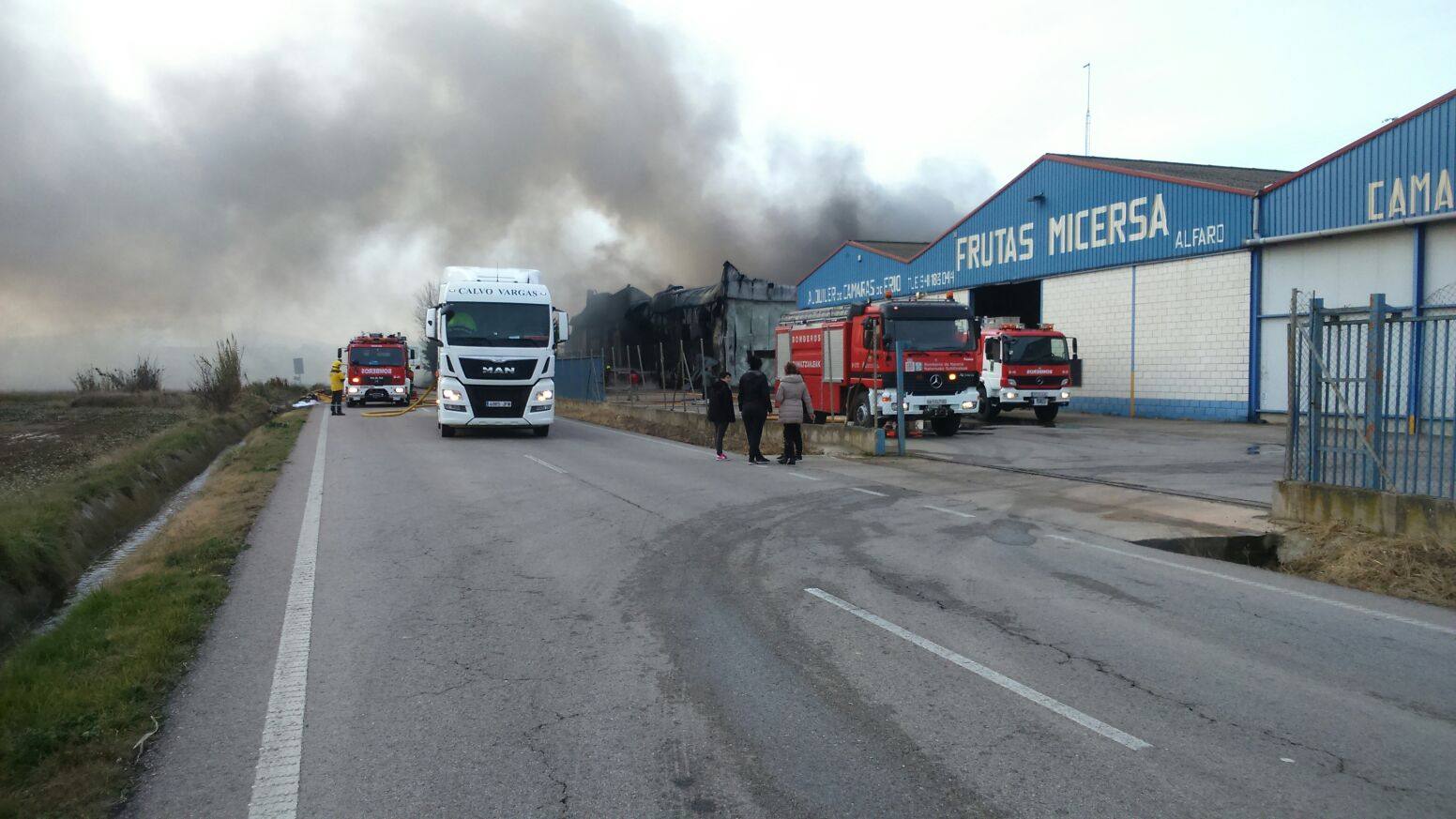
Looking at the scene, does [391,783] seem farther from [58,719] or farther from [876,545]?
[876,545]

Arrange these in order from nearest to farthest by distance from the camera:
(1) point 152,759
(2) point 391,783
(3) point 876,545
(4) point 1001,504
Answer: (2) point 391,783 < (1) point 152,759 < (3) point 876,545 < (4) point 1001,504

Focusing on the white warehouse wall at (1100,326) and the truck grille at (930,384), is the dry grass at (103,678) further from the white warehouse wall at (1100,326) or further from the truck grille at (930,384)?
the white warehouse wall at (1100,326)

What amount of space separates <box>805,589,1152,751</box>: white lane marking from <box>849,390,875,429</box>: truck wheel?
13.3 meters

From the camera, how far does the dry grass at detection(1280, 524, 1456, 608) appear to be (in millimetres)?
6852

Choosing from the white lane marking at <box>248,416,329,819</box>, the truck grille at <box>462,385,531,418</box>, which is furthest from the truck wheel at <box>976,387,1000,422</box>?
the white lane marking at <box>248,416,329,819</box>

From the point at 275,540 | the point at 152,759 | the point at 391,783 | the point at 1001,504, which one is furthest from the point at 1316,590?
the point at 275,540

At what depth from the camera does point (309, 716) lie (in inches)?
173

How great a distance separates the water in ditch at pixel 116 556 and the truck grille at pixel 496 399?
5105mm

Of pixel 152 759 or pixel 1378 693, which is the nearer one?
pixel 152 759

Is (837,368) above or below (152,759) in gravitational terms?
above

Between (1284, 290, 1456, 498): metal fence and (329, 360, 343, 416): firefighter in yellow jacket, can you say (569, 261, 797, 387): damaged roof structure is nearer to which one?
(329, 360, 343, 416): firefighter in yellow jacket

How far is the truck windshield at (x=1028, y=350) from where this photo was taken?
23.5 meters

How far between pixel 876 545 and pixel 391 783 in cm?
536

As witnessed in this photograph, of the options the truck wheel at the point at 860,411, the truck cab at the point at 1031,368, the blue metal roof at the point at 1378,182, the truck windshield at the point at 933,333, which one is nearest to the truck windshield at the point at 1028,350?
the truck cab at the point at 1031,368
